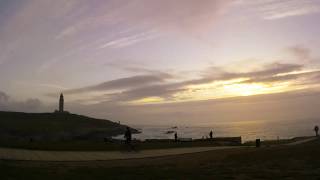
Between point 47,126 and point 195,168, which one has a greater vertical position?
point 47,126

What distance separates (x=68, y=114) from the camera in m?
188

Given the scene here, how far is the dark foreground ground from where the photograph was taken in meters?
21.0

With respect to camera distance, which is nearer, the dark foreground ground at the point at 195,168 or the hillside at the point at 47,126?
the dark foreground ground at the point at 195,168

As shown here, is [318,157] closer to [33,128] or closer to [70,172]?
[70,172]

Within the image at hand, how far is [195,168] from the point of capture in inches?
963

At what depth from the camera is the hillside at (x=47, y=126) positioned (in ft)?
398

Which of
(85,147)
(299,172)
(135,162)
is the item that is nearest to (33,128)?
(85,147)

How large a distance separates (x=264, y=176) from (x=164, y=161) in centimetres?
942

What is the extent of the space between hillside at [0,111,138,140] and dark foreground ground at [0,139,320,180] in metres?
72.7

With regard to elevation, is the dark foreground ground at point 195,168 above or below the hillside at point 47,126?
below

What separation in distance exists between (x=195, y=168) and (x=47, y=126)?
405 feet

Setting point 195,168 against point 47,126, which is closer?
point 195,168

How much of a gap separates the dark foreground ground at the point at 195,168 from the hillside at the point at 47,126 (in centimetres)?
7265

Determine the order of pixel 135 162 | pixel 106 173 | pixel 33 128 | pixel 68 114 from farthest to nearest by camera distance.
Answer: pixel 68 114 → pixel 33 128 → pixel 135 162 → pixel 106 173
